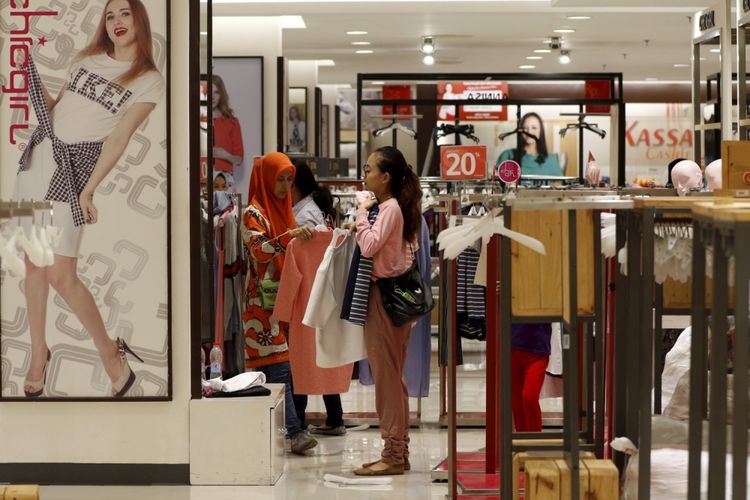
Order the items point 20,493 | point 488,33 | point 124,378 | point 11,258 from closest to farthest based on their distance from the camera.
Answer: point 11,258
point 20,493
point 124,378
point 488,33

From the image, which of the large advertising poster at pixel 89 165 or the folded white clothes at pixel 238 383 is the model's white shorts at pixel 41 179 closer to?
the large advertising poster at pixel 89 165

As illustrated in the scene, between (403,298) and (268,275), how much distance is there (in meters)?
1.08

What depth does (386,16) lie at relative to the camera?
1106 centimetres

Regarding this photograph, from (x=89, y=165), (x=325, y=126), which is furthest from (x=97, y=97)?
(x=325, y=126)

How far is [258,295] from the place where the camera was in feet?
20.9

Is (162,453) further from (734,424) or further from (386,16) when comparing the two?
(386,16)

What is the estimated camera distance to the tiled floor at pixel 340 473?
209 inches

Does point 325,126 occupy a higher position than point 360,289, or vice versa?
point 325,126

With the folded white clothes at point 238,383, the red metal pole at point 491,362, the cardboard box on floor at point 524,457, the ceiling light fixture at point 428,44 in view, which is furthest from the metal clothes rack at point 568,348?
the ceiling light fixture at point 428,44

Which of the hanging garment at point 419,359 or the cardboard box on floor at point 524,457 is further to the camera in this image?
the hanging garment at point 419,359

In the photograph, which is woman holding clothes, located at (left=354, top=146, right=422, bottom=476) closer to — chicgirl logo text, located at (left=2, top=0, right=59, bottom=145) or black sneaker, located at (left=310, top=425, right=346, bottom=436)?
black sneaker, located at (left=310, top=425, right=346, bottom=436)

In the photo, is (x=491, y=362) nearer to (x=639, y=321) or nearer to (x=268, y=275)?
(x=268, y=275)

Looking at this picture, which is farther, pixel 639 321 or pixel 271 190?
pixel 271 190

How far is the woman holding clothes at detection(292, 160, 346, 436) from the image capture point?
675 cm
